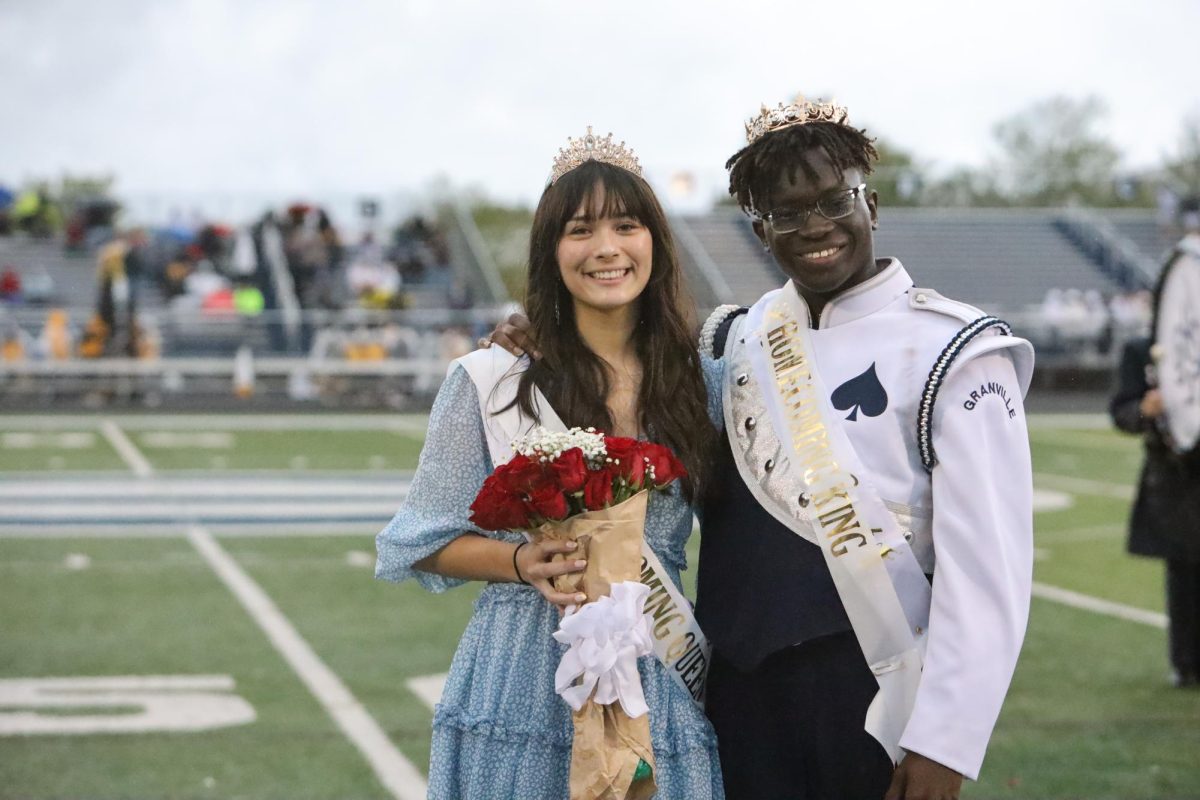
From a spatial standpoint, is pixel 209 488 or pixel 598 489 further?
pixel 209 488

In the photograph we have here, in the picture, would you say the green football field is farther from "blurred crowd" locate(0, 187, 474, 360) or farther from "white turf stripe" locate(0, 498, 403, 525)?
"blurred crowd" locate(0, 187, 474, 360)

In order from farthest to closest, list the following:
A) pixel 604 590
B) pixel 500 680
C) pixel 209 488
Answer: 1. pixel 209 488
2. pixel 500 680
3. pixel 604 590

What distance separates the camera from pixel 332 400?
23672 millimetres

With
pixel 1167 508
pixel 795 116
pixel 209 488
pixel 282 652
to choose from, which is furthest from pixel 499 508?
pixel 209 488

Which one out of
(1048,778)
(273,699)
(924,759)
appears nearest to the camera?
(924,759)

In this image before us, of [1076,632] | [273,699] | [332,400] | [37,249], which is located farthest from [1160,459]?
[37,249]

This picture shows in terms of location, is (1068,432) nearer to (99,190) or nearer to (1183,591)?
(1183,591)

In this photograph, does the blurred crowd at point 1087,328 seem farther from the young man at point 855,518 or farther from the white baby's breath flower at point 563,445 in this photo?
the white baby's breath flower at point 563,445

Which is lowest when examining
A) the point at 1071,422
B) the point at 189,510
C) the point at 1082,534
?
the point at 1071,422

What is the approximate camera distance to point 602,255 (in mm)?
2941

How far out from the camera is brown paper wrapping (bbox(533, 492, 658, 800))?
8.71 feet

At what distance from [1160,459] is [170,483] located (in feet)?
29.8

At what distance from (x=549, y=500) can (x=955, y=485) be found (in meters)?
0.63

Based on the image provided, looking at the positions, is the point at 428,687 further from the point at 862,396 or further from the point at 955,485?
the point at 955,485
